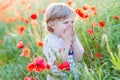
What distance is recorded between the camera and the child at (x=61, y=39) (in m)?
3.31

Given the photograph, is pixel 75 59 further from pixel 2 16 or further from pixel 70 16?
pixel 2 16

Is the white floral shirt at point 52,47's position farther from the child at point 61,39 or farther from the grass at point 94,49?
the grass at point 94,49

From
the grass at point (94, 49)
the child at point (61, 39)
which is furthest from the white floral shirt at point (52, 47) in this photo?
the grass at point (94, 49)

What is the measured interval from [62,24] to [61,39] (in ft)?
0.49

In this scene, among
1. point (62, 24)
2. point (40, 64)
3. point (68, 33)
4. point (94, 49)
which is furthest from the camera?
point (94, 49)

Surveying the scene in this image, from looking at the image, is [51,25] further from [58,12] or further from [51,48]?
[51,48]

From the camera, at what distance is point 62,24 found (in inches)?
133

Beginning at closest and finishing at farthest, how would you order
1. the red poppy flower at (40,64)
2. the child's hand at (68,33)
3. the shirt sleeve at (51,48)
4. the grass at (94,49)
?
1. the red poppy flower at (40,64)
2. the grass at (94,49)
3. the child's hand at (68,33)
4. the shirt sleeve at (51,48)

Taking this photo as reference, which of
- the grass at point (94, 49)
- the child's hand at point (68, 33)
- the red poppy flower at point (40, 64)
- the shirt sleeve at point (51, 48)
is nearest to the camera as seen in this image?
the red poppy flower at point (40, 64)

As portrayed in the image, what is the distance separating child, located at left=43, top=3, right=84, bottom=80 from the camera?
3.31m

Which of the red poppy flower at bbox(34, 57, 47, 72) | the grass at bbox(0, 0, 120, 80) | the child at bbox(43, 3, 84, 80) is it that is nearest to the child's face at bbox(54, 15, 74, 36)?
the child at bbox(43, 3, 84, 80)

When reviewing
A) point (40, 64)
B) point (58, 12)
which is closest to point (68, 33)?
point (58, 12)

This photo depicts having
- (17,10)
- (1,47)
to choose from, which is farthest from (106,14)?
(17,10)

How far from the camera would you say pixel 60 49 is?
10.9 ft
